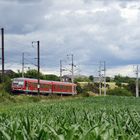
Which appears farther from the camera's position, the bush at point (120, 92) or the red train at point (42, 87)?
the bush at point (120, 92)

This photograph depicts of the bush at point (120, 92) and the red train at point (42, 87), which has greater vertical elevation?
the red train at point (42, 87)

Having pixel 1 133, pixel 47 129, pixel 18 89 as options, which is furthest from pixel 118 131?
pixel 18 89

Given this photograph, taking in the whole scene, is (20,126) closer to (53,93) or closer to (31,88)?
(31,88)

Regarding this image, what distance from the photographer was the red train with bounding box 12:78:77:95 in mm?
70188

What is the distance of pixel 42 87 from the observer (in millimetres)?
78938

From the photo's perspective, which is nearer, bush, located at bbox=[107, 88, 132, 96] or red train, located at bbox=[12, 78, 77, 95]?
red train, located at bbox=[12, 78, 77, 95]

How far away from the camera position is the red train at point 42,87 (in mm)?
70188

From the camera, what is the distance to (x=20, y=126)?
6.22m

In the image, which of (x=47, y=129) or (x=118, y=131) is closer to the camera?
(x=47, y=129)

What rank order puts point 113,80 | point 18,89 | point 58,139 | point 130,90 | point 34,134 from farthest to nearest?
point 113,80, point 130,90, point 18,89, point 34,134, point 58,139

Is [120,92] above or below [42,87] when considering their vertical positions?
below

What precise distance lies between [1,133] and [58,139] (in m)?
1.09

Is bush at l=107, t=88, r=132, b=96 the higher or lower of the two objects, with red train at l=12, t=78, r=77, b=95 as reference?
lower

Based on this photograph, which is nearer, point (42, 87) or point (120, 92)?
point (42, 87)
